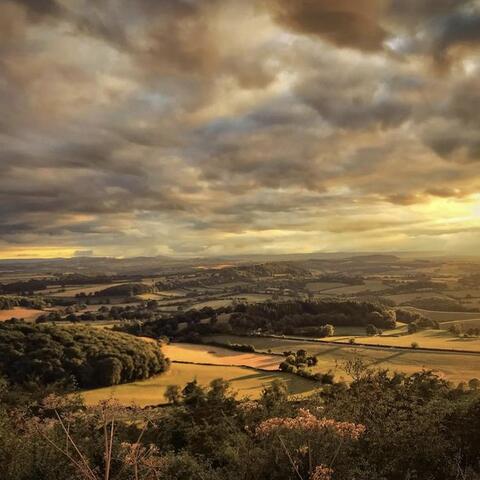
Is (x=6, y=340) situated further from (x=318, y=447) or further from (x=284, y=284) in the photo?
(x=284, y=284)

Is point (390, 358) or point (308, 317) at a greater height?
point (308, 317)

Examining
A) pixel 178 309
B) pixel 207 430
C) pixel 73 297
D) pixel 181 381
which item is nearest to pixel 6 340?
pixel 181 381

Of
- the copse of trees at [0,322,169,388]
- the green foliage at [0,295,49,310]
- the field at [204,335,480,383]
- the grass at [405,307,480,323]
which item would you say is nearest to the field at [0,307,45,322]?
the green foliage at [0,295,49,310]

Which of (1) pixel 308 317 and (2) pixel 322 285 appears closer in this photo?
(1) pixel 308 317

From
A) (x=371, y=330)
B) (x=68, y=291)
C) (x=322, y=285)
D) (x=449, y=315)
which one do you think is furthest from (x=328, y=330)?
(x=68, y=291)

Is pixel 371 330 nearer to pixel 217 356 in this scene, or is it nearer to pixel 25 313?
pixel 217 356

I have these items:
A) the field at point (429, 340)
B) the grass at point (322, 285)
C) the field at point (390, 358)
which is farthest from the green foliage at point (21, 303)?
the grass at point (322, 285)

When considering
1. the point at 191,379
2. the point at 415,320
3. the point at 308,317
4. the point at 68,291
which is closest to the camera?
the point at 191,379

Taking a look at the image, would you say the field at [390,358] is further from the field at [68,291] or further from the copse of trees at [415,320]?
the field at [68,291]
